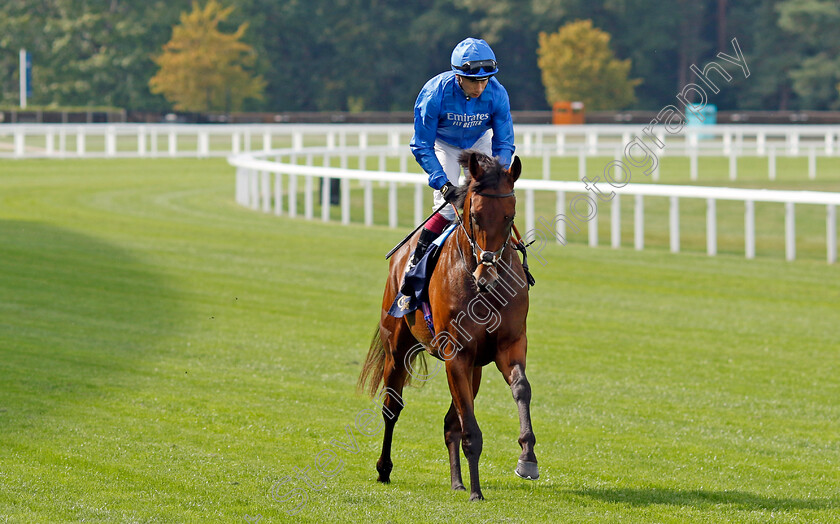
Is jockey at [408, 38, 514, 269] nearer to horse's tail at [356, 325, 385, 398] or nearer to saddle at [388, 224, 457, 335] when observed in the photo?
saddle at [388, 224, 457, 335]

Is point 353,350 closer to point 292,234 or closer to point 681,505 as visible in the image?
point 681,505

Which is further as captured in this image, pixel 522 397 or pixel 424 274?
pixel 424 274

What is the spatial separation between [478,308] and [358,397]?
278cm

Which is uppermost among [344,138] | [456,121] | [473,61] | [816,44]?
[816,44]

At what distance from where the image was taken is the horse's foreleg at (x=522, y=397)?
5062 mm

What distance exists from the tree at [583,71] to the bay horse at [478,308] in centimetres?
5244

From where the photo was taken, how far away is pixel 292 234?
58.3 ft

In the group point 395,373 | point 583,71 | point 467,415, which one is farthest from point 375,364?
point 583,71

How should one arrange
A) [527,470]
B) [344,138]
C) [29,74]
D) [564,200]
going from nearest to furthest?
[527,470]
[564,200]
[344,138]
[29,74]

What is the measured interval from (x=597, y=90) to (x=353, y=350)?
50.2 meters

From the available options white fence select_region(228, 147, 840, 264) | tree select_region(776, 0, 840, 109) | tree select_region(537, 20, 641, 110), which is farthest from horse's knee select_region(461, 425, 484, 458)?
tree select_region(776, 0, 840, 109)

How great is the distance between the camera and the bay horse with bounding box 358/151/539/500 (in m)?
5.09

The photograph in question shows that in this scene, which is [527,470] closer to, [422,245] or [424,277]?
[424,277]

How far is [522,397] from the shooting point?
16.9ft
